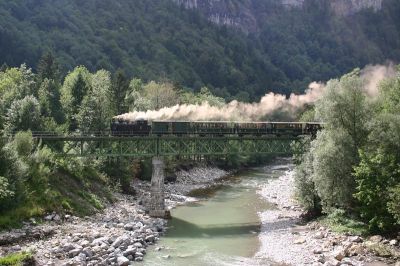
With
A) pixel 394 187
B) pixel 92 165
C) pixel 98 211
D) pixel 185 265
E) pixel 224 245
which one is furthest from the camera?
pixel 92 165

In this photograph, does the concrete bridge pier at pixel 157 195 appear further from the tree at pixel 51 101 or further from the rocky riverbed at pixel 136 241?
the tree at pixel 51 101

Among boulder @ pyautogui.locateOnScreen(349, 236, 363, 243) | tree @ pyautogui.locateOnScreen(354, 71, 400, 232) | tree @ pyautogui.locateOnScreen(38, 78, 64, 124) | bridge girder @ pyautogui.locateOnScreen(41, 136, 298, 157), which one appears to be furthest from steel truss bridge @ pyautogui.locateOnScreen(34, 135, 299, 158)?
tree @ pyautogui.locateOnScreen(38, 78, 64, 124)

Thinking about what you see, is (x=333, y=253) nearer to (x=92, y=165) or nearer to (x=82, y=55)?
(x=92, y=165)

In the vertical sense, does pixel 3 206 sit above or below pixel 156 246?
above

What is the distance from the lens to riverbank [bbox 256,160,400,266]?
34.6m

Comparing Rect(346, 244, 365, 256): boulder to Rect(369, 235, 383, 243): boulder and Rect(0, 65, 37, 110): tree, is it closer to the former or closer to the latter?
Rect(369, 235, 383, 243): boulder

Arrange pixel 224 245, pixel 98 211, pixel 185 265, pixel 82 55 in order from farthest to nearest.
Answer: pixel 82 55, pixel 98 211, pixel 224 245, pixel 185 265

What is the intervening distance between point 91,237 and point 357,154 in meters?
23.1

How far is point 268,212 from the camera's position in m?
53.6

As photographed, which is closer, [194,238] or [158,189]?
[194,238]

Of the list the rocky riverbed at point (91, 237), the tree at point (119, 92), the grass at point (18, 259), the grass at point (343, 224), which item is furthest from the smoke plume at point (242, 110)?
the grass at point (18, 259)

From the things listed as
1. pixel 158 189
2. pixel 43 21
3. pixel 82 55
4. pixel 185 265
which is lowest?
pixel 185 265

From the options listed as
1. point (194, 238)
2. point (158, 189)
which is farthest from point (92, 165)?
point (194, 238)

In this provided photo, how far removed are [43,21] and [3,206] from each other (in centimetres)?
13543
